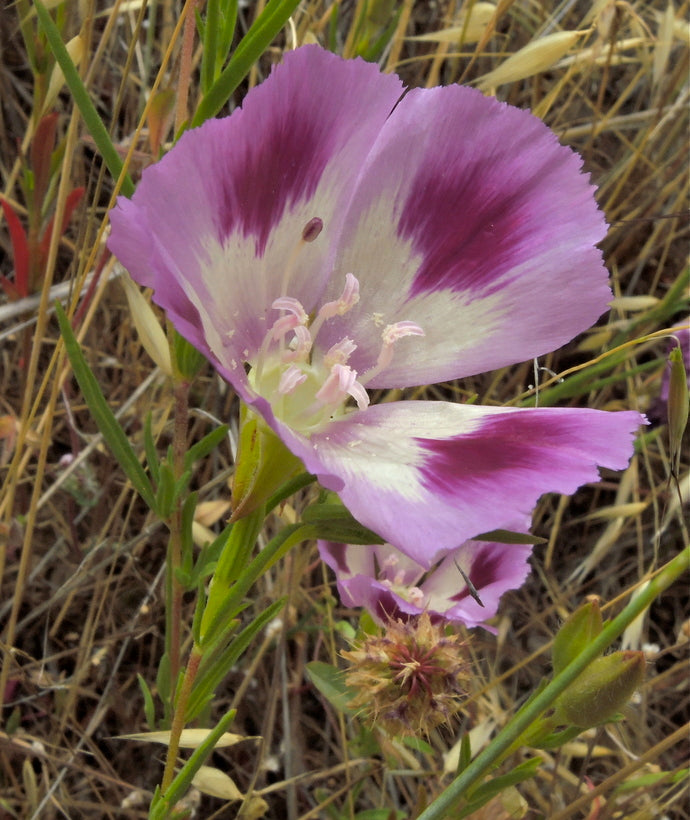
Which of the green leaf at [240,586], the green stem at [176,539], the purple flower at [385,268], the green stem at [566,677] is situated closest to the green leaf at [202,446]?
the green stem at [176,539]

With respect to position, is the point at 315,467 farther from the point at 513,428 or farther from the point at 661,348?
the point at 661,348

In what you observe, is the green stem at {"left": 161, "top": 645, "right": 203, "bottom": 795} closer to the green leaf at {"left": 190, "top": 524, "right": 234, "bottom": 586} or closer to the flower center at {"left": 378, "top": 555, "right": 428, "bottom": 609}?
the green leaf at {"left": 190, "top": 524, "right": 234, "bottom": 586}

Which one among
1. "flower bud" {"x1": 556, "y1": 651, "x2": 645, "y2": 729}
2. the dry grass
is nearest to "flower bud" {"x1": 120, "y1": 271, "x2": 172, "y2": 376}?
the dry grass

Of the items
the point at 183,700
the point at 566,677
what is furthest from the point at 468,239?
the point at 183,700

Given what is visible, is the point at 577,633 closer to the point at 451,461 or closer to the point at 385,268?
the point at 451,461

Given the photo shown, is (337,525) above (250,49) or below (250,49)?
below

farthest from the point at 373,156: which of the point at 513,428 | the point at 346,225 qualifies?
the point at 513,428
